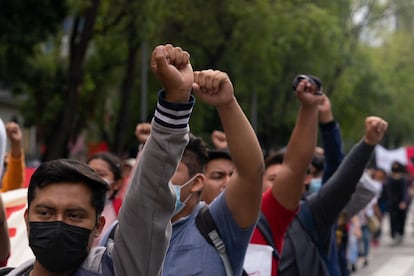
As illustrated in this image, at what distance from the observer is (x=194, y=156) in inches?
160

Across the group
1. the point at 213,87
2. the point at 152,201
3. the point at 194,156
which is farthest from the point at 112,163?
the point at 152,201

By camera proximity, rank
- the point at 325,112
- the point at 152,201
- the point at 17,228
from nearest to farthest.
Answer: the point at 152,201
the point at 17,228
the point at 325,112

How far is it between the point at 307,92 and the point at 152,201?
6.27 ft

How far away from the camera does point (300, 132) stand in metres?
4.49

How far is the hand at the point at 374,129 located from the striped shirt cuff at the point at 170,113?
260 cm

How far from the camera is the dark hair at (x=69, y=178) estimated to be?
2.89m

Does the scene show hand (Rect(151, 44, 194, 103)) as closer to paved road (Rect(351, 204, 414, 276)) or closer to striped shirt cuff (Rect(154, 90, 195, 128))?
striped shirt cuff (Rect(154, 90, 195, 128))

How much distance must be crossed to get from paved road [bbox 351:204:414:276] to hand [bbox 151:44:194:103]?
1155 cm

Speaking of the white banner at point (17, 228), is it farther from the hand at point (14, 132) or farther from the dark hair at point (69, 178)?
the dark hair at point (69, 178)

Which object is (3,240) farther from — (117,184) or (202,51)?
(202,51)

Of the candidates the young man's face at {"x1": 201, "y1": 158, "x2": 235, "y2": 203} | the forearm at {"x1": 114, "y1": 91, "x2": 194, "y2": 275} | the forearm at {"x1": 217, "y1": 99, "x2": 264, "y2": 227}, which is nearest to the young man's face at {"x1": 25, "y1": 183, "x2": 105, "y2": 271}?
the forearm at {"x1": 114, "y1": 91, "x2": 194, "y2": 275}

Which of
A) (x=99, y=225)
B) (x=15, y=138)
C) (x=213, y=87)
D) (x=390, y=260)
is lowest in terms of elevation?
(x=390, y=260)

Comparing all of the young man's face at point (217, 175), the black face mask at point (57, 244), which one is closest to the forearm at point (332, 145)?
the young man's face at point (217, 175)

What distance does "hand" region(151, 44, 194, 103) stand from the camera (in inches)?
102
